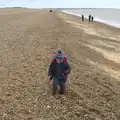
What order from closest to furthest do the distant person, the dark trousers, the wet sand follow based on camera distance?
the wet sand, the distant person, the dark trousers

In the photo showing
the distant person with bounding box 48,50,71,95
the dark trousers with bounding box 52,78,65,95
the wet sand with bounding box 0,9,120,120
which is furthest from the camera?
the dark trousers with bounding box 52,78,65,95

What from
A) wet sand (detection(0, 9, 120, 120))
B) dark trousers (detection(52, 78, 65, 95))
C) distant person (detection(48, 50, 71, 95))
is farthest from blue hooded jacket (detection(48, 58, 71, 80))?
wet sand (detection(0, 9, 120, 120))

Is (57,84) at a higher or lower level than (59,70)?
lower

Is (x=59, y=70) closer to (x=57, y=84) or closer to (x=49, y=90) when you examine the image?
(x=57, y=84)

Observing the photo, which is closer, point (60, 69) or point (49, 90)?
point (60, 69)

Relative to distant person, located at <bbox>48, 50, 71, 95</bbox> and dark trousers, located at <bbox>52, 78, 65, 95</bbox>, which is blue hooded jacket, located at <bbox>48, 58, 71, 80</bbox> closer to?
distant person, located at <bbox>48, 50, 71, 95</bbox>

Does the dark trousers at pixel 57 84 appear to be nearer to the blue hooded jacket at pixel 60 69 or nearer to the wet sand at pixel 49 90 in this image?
the blue hooded jacket at pixel 60 69

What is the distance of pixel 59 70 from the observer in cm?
1002

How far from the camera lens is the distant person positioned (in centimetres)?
989

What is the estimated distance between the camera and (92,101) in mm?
10266

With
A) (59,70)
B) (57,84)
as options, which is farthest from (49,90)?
(59,70)

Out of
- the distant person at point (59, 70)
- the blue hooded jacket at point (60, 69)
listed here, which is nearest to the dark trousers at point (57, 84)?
the distant person at point (59, 70)

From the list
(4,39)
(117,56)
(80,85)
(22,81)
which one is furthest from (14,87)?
(4,39)

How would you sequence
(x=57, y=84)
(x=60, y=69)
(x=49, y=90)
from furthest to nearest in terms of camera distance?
(x=49, y=90) → (x=57, y=84) → (x=60, y=69)
